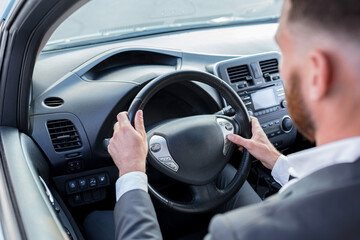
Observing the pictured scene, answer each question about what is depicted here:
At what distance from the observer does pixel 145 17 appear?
8.02 feet

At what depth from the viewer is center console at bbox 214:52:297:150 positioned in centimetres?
210

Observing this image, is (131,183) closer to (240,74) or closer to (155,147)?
(155,147)

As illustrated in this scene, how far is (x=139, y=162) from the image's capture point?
1.27 m

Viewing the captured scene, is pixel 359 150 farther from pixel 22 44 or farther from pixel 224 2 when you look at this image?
pixel 224 2

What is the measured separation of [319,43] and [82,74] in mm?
1338

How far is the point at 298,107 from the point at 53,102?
4.11 feet

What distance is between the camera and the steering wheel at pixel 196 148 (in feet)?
5.05

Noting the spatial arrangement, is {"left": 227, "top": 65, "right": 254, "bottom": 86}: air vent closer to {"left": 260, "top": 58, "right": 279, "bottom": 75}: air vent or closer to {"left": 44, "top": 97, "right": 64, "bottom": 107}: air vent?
{"left": 260, "top": 58, "right": 279, "bottom": 75}: air vent

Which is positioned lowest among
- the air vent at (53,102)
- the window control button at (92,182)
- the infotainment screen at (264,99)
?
the window control button at (92,182)

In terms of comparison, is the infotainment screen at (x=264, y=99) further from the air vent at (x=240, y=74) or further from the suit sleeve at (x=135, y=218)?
the suit sleeve at (x=135, y=218)

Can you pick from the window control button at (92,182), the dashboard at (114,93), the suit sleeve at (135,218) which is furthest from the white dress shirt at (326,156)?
the window control button at (92,182)

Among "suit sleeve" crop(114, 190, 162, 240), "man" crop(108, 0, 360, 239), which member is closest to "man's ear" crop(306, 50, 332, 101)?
"man" crop(108, 0, 360, 239)

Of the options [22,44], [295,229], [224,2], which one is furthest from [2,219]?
[224,2]

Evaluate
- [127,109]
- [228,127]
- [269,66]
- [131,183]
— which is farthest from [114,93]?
[269,66]
